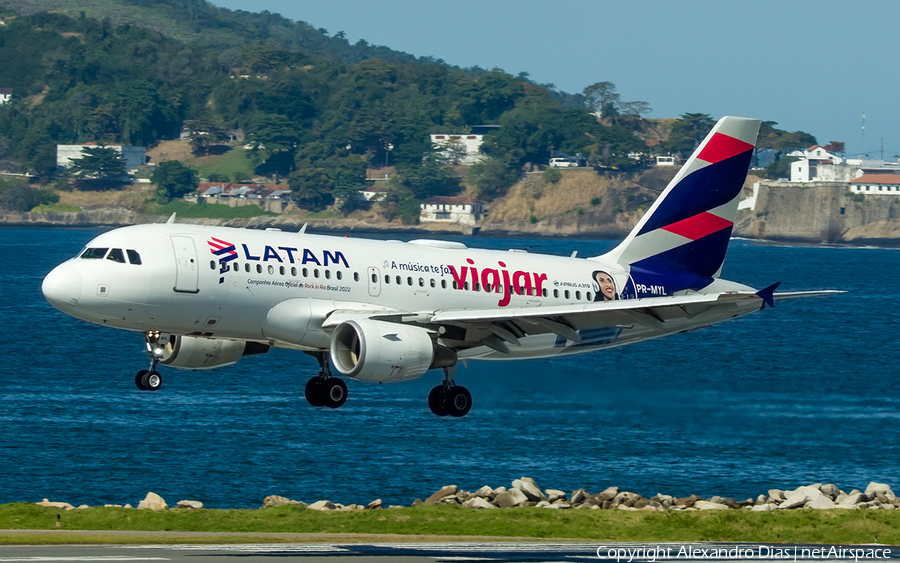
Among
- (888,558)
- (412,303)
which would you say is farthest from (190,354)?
(888,558)

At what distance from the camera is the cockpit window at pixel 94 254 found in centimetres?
4375

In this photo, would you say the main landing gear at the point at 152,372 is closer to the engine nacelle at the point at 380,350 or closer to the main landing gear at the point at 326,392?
the main landing gear at the point at 326,392

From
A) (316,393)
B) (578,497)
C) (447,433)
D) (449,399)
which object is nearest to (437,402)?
(449,399)

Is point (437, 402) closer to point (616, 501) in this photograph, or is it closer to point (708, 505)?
point (616, 501)

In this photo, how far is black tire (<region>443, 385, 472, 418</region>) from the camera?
48594 mm

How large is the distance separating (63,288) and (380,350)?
10795 mm

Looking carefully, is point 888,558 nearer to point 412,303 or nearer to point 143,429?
point 412,303

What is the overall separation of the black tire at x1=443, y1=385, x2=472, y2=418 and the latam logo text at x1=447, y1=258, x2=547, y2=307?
4155 mm

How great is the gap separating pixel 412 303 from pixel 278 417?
219 ft

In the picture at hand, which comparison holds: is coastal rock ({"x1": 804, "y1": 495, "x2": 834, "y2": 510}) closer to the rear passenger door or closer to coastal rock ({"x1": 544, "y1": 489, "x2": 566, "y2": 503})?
coastal rock ({"x1": 544, "y1": 489, "x2": 566, "y2": 503})

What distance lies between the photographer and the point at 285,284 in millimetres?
45906

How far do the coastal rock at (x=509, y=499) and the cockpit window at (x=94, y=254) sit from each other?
3743 centimetres

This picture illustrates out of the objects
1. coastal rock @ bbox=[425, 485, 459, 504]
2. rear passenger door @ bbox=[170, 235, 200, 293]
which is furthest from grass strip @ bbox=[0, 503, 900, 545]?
rear passenger door @ bbox=[170, 235, 200, 293]

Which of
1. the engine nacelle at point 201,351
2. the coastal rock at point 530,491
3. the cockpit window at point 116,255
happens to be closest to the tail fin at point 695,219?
the engine nacelle at point 201,351
